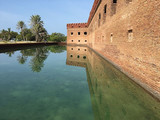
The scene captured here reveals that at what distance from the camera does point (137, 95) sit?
3.15m

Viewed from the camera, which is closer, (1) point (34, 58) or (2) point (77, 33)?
(1) point (34, 58)

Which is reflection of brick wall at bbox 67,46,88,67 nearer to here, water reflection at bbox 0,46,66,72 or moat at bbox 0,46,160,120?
water reflection at bbox 0,46,66,72

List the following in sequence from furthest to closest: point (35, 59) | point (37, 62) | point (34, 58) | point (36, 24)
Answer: point (36, 24) < point (34, 58) < point (35, 59) < point (37, 62)

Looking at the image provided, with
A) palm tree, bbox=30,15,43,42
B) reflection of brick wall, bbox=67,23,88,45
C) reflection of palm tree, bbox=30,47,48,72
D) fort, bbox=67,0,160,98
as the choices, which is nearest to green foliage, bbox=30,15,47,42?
palm tree, bbox=30,15,43,42

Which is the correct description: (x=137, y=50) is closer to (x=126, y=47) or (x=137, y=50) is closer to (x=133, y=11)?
(x=126, y=47)

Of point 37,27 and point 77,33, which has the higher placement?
point 37,27

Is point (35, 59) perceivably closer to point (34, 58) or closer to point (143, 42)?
point (34, 58)

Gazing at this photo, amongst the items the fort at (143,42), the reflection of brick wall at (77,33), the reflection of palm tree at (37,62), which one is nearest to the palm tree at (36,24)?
the reflection of brick wall at (77,33)

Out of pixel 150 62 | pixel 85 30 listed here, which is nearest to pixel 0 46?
pixel 150 62

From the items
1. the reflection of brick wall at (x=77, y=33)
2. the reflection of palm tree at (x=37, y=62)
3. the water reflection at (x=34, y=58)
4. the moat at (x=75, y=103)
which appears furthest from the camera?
the reflection of brick wall at (x=77, y=33)

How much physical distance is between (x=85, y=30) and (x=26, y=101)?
3089cm

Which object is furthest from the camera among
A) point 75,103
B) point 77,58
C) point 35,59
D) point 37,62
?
point 77,58

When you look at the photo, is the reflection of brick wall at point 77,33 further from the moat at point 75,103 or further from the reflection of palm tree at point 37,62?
the moat at point 75,103

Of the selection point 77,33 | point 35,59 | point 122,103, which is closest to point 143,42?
point 122,103
